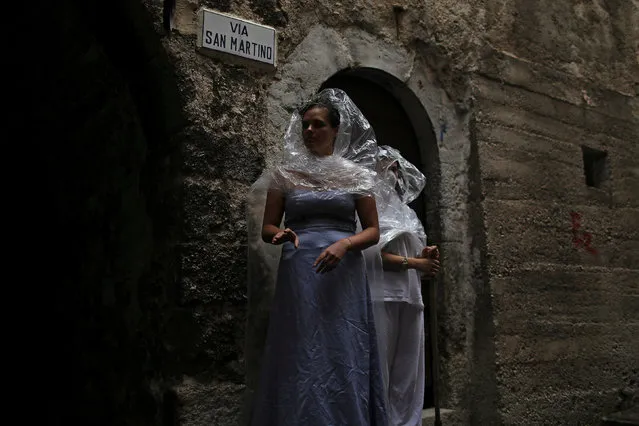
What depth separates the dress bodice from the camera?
2.22 m

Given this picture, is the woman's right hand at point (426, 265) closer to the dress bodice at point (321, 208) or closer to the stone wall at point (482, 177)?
the dress bodice at point (321, 208)

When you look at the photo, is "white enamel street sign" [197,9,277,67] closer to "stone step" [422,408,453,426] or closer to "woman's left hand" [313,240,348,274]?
"woman's left hand" [313,240,348,274]

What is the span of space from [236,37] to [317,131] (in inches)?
28.7

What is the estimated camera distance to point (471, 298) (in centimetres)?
341

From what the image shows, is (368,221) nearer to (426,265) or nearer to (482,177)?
(426,265)

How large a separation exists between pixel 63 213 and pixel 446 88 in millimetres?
2272

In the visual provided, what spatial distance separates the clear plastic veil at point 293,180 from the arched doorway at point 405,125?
0.78 meters

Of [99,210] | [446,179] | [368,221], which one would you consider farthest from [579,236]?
[99,210]

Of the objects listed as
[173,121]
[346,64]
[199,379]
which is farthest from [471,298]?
[173,121]

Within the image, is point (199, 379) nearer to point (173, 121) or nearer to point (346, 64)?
point (173, 121)

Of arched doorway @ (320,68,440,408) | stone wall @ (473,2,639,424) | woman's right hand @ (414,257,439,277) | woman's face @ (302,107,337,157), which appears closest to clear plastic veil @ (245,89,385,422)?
woman's face @ (302,107,337,157)

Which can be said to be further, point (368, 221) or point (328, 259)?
point (368, 221)

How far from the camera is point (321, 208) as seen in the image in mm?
2217

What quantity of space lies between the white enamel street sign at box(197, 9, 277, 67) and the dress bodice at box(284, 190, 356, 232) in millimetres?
858
